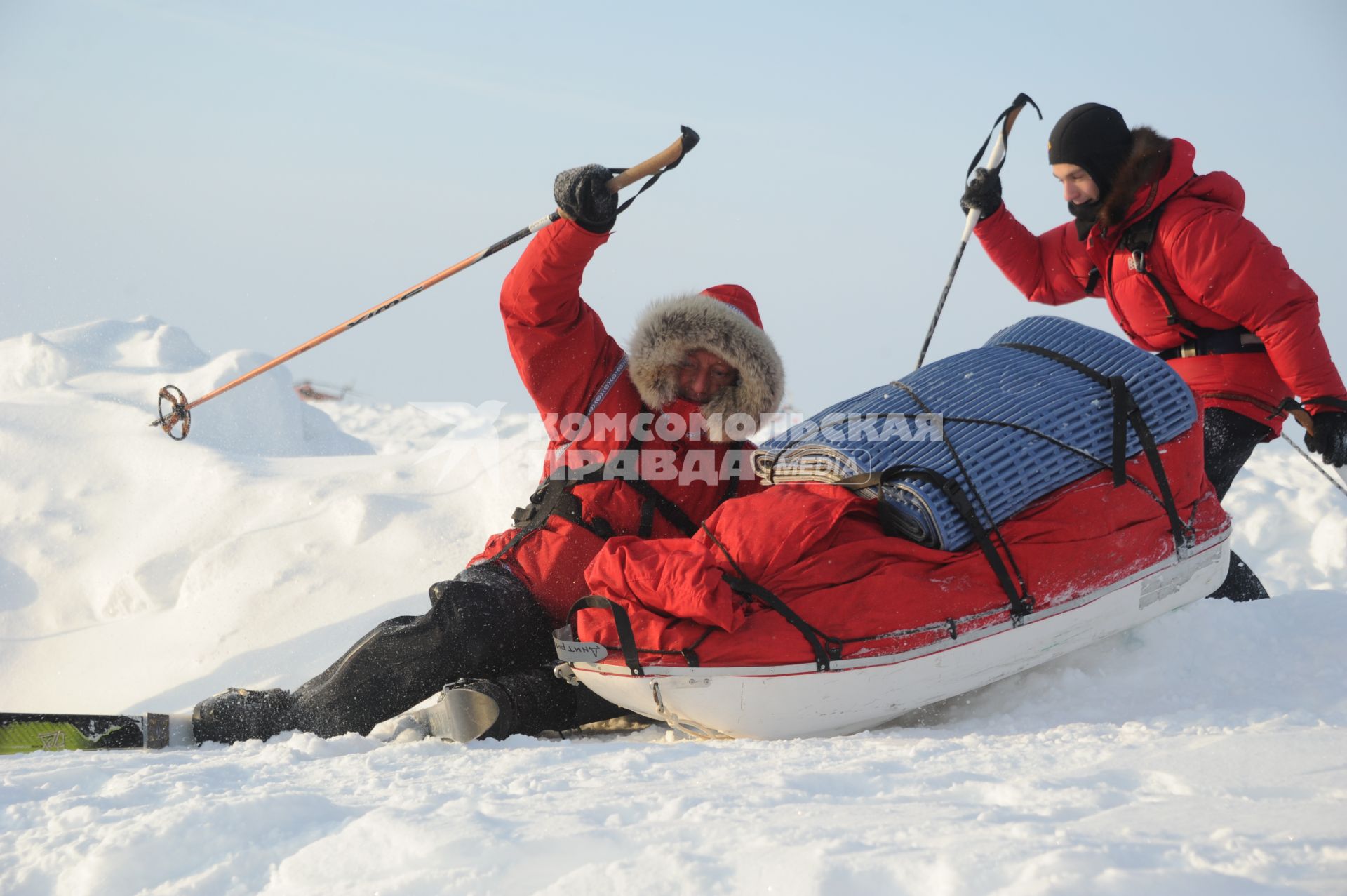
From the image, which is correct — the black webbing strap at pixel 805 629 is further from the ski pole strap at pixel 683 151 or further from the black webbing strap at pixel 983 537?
the ski pole strap at pixel 683 151

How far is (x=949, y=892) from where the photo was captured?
148 cm

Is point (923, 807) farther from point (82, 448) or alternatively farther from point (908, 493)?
point (82, 448)

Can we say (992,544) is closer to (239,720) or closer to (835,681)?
(835,681)

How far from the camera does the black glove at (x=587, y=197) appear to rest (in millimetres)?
2951

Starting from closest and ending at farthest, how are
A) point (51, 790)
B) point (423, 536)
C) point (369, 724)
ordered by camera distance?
point (51, 790)
point (369, 724)
point (423, 536)

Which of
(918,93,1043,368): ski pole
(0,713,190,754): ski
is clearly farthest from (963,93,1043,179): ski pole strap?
(0,713,190,754): ski

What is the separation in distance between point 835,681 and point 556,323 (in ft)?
4.43

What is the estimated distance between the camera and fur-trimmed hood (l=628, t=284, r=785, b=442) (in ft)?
10.6

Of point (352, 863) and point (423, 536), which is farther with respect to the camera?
point (423, 536)

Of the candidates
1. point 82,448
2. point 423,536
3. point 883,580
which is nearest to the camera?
point 883,580

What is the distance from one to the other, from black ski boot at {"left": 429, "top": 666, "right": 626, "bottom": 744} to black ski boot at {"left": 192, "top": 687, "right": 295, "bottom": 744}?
45cm

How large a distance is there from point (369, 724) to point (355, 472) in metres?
3.39

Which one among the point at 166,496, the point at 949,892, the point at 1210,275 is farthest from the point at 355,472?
the point at 949,892

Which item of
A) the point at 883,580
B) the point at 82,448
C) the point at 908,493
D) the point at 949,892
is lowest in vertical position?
the point at 949,892
